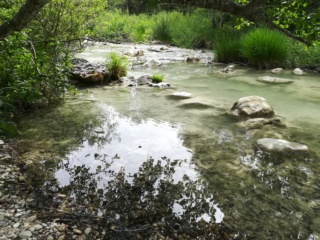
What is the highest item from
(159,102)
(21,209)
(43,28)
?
(43,28)

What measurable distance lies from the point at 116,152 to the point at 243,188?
1648 millimetres

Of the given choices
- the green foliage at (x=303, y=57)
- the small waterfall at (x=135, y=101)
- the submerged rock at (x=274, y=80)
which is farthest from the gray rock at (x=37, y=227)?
the green foliage at (x=303, y=57)

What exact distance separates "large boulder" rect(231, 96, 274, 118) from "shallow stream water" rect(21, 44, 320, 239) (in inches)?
12.3

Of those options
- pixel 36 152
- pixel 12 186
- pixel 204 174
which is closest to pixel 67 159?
pixel 36 152

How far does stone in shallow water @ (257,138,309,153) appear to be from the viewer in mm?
3785

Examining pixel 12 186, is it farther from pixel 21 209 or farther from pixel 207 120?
pixel 207 120

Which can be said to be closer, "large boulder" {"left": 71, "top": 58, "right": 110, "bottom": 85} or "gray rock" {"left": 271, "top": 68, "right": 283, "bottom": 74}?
"large boulder" {"left": 71, "top": 58, "right": 110, "bottom": 85}

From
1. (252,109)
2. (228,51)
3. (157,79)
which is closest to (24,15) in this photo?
(252,109)

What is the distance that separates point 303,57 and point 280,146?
7.90m

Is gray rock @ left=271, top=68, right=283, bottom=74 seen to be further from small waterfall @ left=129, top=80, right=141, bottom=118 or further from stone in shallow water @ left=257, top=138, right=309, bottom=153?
stone in shallow water @ left=257, top=138, right=309, bottom=153

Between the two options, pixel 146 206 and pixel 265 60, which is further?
pixel 265 60

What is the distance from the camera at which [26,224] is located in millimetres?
2277

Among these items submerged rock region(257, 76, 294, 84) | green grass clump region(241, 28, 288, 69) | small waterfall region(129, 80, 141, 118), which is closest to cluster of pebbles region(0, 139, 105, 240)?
small waterfall region(129, 80, 141, 118)

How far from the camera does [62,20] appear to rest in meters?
5.92
